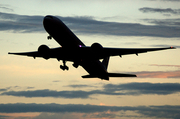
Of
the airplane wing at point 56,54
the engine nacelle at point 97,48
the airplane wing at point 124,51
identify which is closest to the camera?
the engine nacelle at point 97,48

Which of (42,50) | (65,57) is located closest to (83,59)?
(65,57)

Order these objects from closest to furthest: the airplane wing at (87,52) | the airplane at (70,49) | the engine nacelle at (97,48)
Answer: the engine nacelle at (97,48) < the airplane at (70,49) < the airplane wing at (87,52)

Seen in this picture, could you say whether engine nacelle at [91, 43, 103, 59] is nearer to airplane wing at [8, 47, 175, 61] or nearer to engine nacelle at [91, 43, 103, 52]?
engine nacelle at [91, 43, 103, 52]

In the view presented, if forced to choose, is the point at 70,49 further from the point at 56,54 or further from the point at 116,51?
the point at 116,51

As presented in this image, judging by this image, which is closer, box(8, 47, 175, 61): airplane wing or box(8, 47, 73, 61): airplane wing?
box(8, 47, 175, 61): airplane wing

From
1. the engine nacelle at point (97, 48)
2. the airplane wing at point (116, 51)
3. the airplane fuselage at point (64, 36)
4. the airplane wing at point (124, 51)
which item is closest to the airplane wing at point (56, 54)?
the airplane fuselage at point (64, 36)

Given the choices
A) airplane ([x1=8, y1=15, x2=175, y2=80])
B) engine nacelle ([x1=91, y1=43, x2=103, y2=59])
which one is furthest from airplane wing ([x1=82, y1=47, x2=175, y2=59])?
engine nacelle ([x1=91, y1=43, x2=103, y2=59])

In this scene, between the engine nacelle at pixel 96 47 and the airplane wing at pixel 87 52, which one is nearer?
the engine nacelle at pixel 96 47

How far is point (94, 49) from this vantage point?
61.9 metres

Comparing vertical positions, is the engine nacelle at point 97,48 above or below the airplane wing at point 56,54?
above

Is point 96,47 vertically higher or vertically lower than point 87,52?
higher

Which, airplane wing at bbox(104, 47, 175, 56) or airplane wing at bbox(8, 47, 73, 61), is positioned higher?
airplane wing at bbox(104, 47, 175, 56)

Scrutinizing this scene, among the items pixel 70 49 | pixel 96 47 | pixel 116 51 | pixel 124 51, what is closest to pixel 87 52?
A: pixel 96 47

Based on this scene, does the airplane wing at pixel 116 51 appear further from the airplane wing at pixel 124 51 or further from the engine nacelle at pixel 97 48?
the engine nacelle at pixel 97 48
